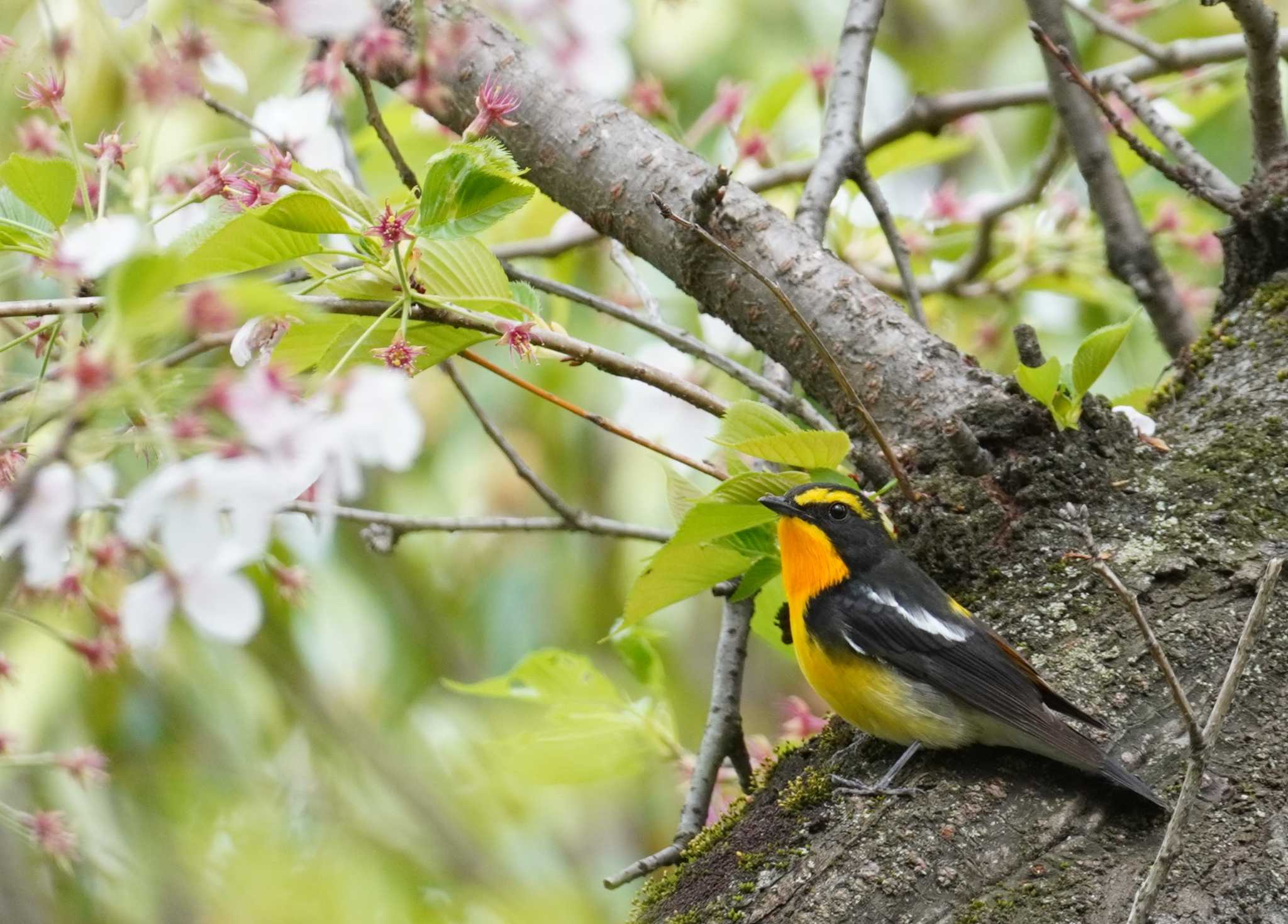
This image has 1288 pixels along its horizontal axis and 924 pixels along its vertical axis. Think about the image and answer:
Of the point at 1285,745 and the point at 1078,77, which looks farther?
the point at 1078,77

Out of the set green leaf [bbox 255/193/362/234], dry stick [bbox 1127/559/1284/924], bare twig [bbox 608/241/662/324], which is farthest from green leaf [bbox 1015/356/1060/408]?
green leaf [bbox 255/193/362/234]

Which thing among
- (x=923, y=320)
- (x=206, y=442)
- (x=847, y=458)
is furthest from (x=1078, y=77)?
(x=206, y=442)

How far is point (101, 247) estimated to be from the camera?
101cm

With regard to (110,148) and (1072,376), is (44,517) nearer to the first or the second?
(110,148)

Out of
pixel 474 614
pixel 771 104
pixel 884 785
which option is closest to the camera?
pixel 884 785

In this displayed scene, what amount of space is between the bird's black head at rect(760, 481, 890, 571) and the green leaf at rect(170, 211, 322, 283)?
102 cm

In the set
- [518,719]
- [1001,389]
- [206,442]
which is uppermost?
[1001,389]

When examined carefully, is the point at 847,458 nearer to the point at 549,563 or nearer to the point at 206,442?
the point at 206,442

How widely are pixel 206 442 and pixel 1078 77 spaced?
2.04 m

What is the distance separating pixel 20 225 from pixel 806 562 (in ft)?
5.18

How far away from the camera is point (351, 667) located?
5.84m

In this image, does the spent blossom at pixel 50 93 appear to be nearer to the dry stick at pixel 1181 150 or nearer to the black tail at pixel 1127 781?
the black tail at pixel 1127 781

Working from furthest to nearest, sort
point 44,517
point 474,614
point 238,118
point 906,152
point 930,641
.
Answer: point 474,614 → point 906,152 → point 238,118 → point 930,641 → point 44,517

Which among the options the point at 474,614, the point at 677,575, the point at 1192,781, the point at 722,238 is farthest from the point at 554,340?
the point at 474,614
